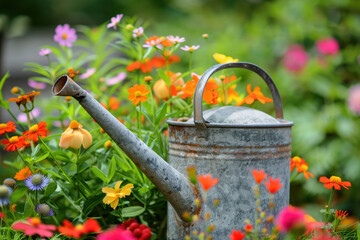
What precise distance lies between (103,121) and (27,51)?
29.0 ft

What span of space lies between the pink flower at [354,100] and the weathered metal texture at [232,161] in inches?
69.7

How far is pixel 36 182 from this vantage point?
916 millimetres

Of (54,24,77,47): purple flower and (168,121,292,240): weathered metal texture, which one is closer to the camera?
(168,121,292,240): weathered metal texture

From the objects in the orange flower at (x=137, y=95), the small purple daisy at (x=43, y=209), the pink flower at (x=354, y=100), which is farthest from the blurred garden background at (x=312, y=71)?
the small purple daisy at (x=43, y=209)

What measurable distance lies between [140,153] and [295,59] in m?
2.32

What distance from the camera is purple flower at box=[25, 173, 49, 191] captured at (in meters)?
0.92

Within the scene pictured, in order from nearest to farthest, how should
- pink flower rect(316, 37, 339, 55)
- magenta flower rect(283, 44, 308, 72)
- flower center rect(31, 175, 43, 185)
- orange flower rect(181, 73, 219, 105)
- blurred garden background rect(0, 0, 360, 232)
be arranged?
flower center rect(31, 175, 43, 185)
orange flower rect(181, 73, 219, 105)
blurred garden background rect(0, 0, 360, 232)
pink flower rect(316, 37, 339, 55)
magenta flower rect(283, 44, 308, 72)

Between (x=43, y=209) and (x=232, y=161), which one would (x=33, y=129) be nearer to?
(x=43, y=209)

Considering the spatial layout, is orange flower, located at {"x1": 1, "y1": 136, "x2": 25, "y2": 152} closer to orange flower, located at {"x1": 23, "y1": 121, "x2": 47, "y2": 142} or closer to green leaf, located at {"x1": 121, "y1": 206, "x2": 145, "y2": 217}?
orange flower, located at {"x1": 23, "y1": 121, "x2": 47, "y2": 142}

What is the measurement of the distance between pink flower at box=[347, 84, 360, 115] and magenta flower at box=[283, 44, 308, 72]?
45 cm

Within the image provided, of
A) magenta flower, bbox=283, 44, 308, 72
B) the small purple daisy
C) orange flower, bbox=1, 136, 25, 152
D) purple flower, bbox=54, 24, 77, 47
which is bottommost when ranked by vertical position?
the small purple daisy

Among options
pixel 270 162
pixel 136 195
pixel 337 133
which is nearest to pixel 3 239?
pixel 136 195

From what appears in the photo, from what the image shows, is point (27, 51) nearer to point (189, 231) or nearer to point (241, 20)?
point (241, 20)

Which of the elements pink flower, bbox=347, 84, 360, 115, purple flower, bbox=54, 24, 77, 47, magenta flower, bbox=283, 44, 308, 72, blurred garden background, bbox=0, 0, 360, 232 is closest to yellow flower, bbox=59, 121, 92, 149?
purple flower, bbox=54, 24, 77, 47
